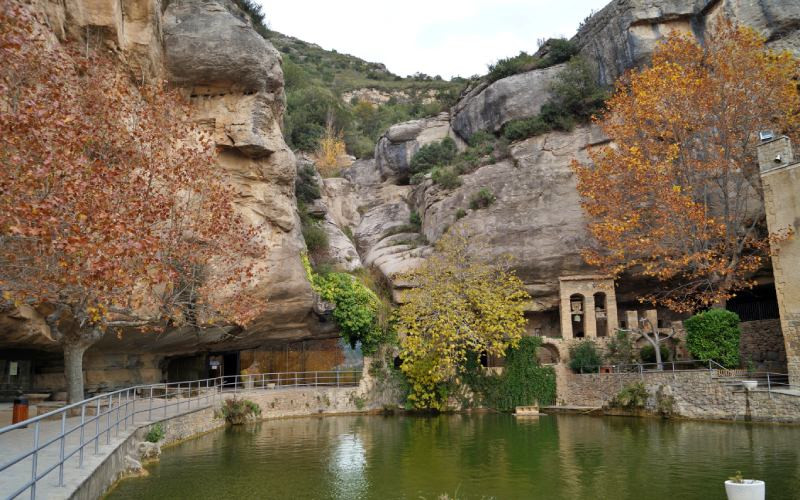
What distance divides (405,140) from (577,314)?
22.0 metres

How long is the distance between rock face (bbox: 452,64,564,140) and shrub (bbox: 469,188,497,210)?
777cm

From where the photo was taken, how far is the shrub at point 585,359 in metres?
25.9

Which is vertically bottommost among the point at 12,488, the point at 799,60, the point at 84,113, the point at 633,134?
the point at 12,488

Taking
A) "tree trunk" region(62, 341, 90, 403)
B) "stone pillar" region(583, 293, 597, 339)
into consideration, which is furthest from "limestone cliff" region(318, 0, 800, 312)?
"tree trunk" region(62, 341, 90, 403)

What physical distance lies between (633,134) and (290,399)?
19272mm

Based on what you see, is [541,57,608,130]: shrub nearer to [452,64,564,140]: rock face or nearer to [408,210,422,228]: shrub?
[452,64,564,140]: rock face

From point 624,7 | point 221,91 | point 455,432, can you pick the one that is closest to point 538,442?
point 455,432

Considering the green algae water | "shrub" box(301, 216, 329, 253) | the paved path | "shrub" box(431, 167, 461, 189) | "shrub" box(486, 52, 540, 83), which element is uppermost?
"shrub" box(486, 52, 540, 83)

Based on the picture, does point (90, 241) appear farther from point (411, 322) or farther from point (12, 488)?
point (411, 322)

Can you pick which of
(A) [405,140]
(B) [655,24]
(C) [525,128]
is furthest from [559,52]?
(A) [405,140]

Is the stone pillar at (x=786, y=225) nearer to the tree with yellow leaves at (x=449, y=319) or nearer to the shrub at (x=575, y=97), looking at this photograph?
the tree with yellow leaves at (x=449, y=319)

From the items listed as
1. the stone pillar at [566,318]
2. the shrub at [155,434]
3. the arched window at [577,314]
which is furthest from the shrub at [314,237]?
the shrub at [155,434]

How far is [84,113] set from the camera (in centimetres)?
1366

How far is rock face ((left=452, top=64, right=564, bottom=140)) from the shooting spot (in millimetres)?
36375
